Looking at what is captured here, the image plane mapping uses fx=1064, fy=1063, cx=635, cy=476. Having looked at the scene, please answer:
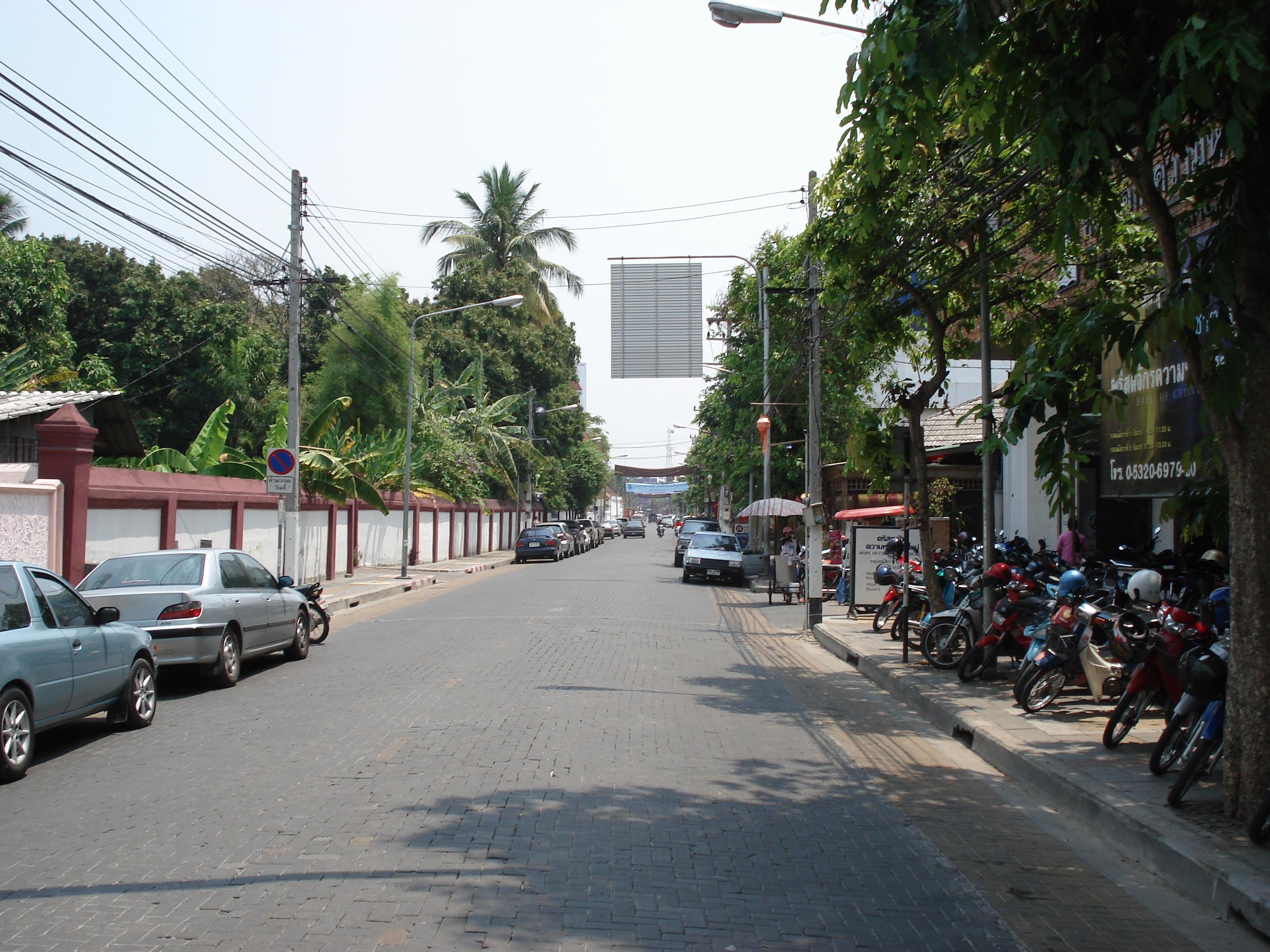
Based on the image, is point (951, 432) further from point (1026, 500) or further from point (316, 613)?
point (316, 613)

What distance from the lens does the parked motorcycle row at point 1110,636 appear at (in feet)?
22.2

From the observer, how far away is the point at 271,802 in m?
6.54

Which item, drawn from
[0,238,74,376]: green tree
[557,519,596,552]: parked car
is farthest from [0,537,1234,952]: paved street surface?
[557,519,596,552]: parked car

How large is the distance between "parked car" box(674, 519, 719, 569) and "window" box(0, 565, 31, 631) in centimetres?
3318

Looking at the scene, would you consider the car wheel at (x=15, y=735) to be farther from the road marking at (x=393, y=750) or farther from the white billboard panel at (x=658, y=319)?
the white billboard panel at (x=658, y=319)

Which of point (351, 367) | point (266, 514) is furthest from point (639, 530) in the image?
point (266, 514)

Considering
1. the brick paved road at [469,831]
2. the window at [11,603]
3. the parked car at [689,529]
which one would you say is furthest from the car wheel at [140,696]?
the parked car at [689,529]

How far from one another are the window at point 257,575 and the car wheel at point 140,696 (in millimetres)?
3315

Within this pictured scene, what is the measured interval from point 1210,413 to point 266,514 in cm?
2098

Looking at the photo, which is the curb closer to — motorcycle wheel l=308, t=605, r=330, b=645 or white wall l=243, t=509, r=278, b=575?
white wall l=243, t=509, r=278, b=575

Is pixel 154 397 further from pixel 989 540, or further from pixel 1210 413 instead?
pixel 1210 413

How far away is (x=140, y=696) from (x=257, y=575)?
4.01m

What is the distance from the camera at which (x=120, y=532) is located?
56.4 feet

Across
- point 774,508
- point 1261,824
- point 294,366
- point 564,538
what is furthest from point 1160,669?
point 564,538
